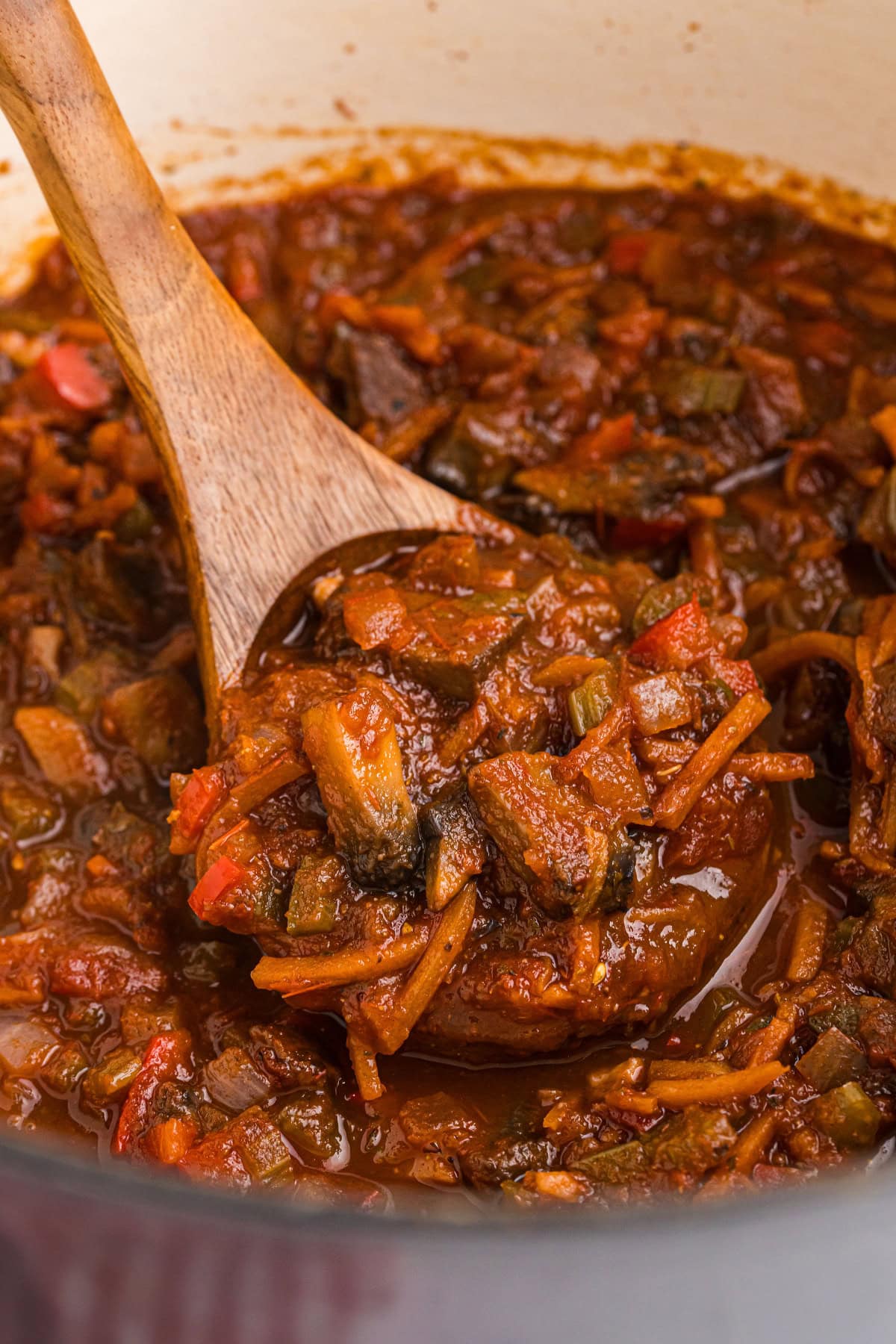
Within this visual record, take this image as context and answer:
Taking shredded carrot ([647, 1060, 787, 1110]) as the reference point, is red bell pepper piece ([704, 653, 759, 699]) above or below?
above


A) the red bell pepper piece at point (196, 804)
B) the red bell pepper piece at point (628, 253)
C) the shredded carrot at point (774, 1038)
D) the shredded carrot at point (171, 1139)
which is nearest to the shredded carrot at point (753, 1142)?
the shredded carrot at point (774, 1038)

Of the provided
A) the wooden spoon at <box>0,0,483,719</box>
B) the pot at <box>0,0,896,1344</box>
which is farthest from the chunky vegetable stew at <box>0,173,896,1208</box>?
the pot at <box>0,0,896,1344</box>

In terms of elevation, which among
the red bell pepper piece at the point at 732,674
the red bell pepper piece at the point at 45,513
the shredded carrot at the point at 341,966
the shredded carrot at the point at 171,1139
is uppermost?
the red bell pepper piece at the point at 45,513

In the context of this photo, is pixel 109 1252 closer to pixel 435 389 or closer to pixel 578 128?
pixel 435 389

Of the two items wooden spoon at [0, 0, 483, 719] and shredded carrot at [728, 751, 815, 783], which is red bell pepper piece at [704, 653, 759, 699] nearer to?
shredded carrot at [728, 751, 815, 783]

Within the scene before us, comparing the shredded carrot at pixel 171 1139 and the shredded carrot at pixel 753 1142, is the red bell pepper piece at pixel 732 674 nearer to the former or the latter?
the shredded carrot at pixel 753 1142

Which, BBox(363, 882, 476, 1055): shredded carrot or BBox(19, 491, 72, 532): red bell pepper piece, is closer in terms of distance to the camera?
BBox(363, 882, 476, 1055): shredded carrot
